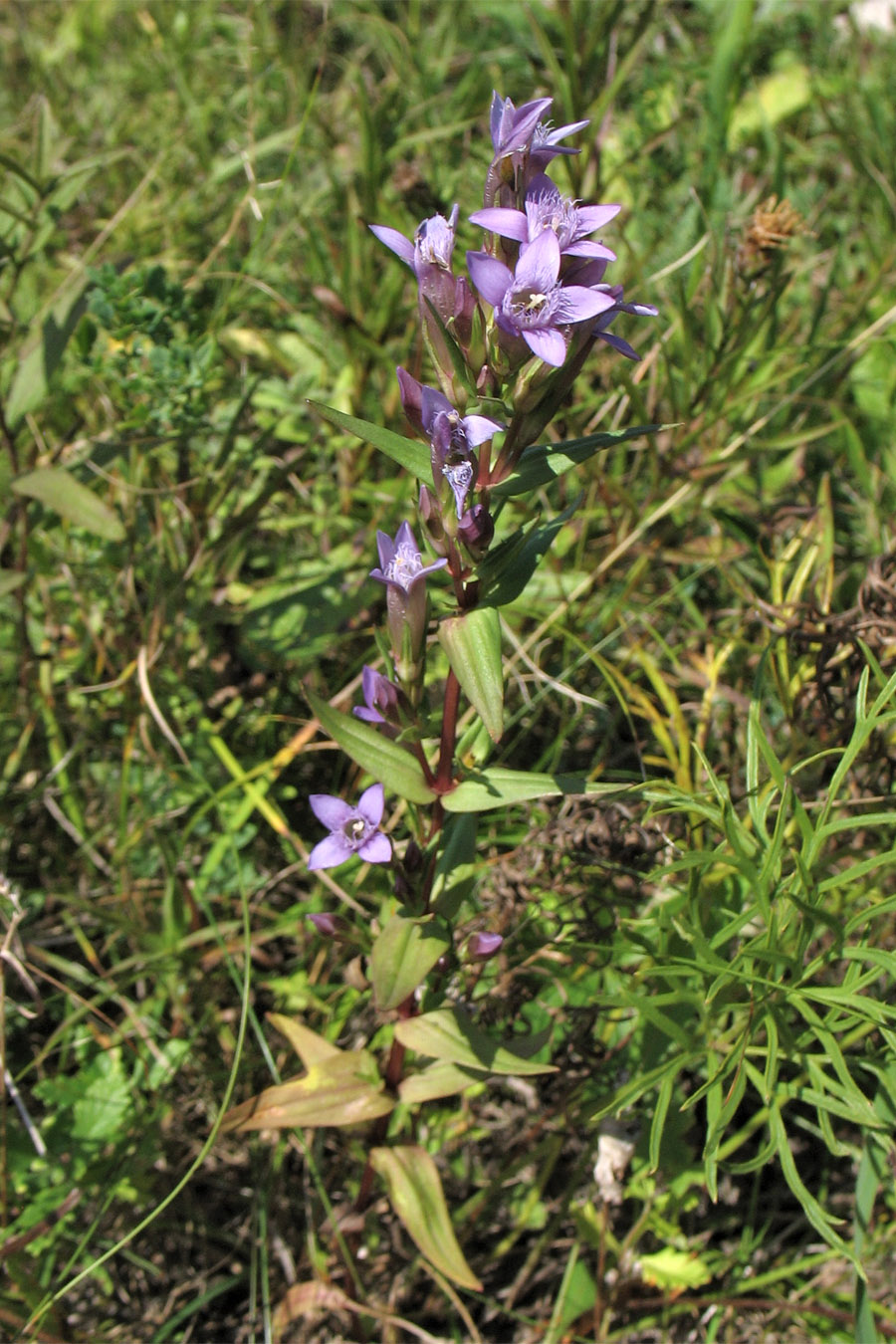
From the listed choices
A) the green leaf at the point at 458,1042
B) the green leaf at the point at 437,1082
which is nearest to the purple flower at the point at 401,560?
the green leaf at the point at 458,1042

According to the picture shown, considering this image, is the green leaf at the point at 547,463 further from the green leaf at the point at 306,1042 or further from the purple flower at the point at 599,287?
the green leaf at the point at 306,1042

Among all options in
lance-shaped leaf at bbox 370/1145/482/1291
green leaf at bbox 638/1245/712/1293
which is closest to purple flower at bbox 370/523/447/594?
lance-shaped leaf at bbox 370/1145/482/1291

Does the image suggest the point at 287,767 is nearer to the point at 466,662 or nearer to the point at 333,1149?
the point at 333,1149

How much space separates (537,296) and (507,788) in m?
0.66

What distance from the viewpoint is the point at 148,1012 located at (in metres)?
2.07

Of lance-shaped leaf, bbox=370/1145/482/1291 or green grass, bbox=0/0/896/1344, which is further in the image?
green grass, bbox=0/0/896/1344

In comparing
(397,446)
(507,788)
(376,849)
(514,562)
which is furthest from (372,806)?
(397,446)

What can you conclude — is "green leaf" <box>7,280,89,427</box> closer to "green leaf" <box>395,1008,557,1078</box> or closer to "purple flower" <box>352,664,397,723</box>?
"purple flower" <box>352,664,397,723</box>

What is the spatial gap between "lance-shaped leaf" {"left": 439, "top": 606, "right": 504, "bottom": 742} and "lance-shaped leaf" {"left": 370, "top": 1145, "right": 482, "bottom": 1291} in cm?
87

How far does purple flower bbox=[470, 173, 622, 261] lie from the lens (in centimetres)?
121

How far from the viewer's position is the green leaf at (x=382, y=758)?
152cm

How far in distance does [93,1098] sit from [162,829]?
56 centimetres

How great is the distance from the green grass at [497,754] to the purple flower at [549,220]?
727 mm

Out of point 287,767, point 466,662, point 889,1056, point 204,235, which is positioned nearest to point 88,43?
point 204,235
